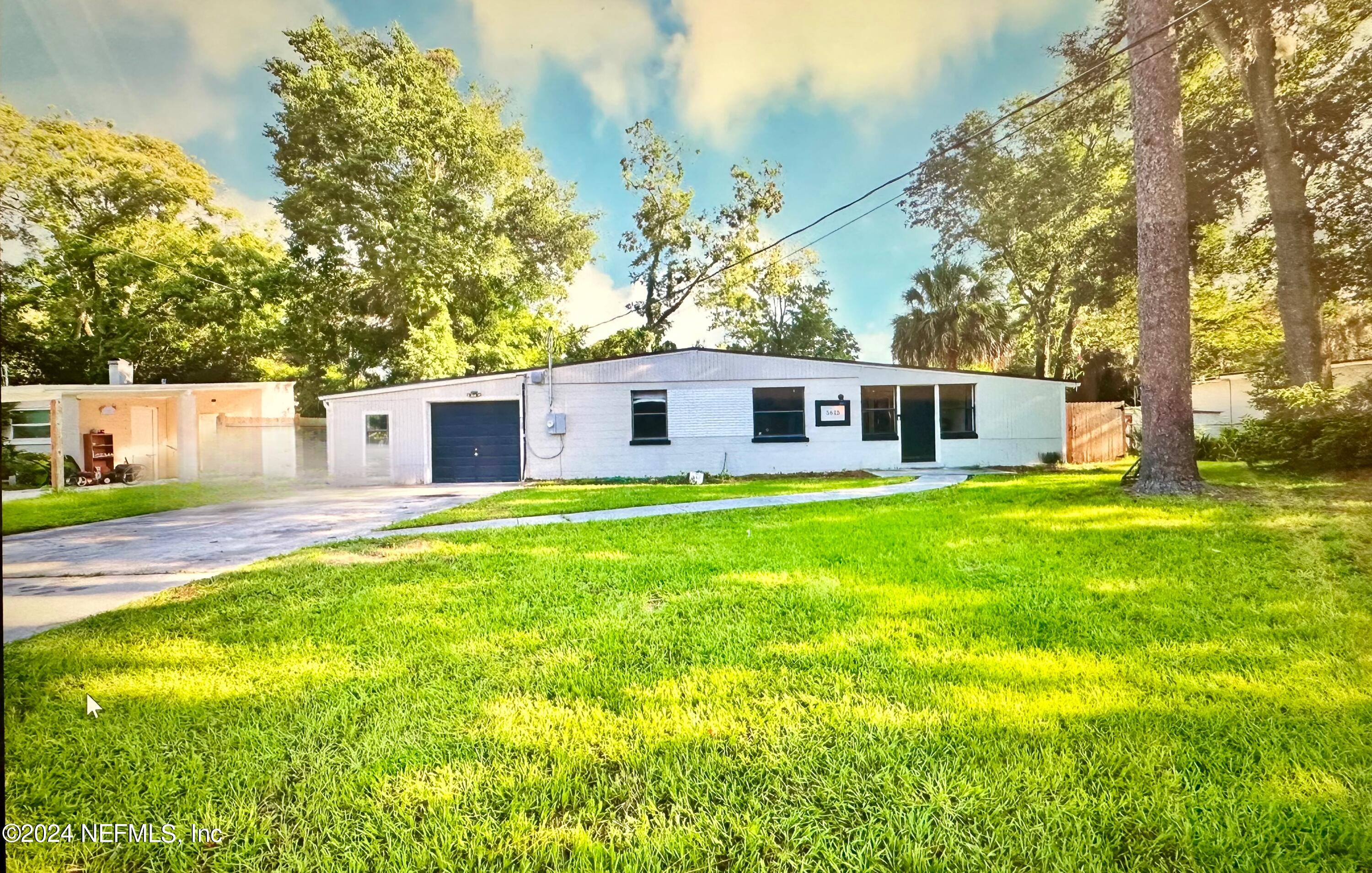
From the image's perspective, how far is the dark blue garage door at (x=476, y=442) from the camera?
41.1 feet

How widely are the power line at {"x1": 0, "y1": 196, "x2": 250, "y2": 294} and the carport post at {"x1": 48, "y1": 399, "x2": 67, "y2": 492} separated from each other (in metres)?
0.91

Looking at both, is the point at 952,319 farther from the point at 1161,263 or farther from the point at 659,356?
the point at 1161,263

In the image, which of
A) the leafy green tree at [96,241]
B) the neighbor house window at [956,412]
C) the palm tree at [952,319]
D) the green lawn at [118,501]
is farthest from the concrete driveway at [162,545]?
the palm tree at [952,319]

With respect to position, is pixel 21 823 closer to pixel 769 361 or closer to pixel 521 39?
pixel 521 39

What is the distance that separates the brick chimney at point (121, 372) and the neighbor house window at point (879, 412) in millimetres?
13117

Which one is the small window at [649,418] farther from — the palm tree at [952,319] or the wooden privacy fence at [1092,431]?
the wooden privacy fence at [1092,431]

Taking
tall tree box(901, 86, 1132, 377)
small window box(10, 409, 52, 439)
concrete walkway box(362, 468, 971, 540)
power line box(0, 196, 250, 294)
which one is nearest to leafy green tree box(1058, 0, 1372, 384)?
tall tree box(901, 86, 1132, 377)

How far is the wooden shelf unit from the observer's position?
5.73 m

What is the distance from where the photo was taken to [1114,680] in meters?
2.07

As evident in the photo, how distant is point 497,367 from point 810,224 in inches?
537

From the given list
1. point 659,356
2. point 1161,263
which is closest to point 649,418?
point 659,356

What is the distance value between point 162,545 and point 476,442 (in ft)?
23.5

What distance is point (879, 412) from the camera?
12.9m

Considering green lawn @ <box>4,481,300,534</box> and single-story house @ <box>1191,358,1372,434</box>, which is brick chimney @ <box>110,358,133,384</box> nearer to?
green lawn @ <box>4,481,300,534</box>
